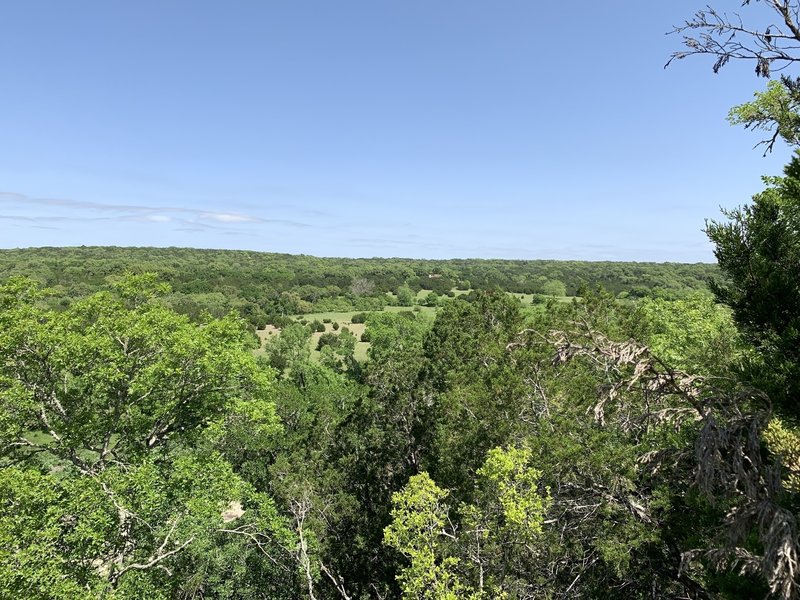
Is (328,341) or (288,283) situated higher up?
(288,283)

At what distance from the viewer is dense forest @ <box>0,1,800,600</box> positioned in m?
5.11

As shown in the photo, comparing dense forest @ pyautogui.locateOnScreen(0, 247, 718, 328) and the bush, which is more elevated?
dense forest @ pyautogui.locateOnScreen(0, 247, 718, 328)

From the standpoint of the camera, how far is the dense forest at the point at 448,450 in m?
5.11

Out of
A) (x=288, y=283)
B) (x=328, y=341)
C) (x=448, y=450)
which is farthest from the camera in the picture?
(x=288, y=283)

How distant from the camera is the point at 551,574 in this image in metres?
10.3

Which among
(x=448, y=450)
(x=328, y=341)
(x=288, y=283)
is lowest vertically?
(x=328, y=341)

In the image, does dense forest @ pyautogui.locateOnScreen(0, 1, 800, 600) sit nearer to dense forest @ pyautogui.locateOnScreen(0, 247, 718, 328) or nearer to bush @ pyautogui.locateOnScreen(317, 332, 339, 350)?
bush @ pyautogui.locateOnScreen(317, 332, 339, 350)

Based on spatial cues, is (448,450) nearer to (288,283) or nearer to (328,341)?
(328,341)

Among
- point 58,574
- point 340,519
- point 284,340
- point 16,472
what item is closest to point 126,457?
point 16,472

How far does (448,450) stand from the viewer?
14.1m

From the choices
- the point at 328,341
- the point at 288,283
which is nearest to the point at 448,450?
the point at 328,341

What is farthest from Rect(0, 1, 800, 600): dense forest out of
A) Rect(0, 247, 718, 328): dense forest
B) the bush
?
Rect(0, 247, 718, 328): dense forest

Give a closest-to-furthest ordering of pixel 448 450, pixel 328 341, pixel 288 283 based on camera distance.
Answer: pixel 448 450 → pixel 328 341 → pixel 288 283

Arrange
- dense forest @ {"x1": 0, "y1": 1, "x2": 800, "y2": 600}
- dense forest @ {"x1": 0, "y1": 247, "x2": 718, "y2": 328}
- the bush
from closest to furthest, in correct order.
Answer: dense forest @ {"x1": 0, "y1": 1, "x2": 800, "y2": 600}
the bush
dense forest @ {"x1": 0, "y1": 247, "x2": 718, "y2": 328}
